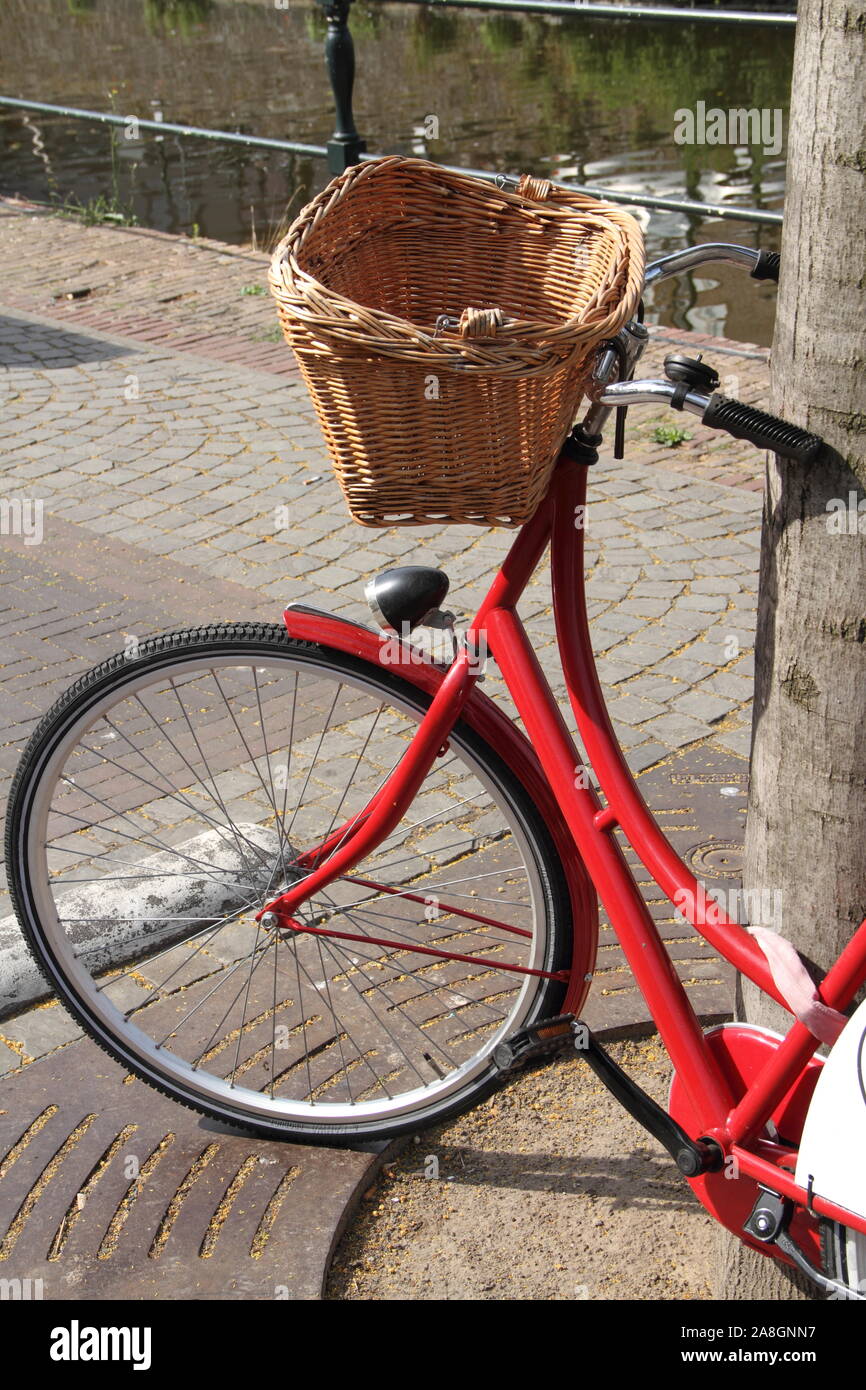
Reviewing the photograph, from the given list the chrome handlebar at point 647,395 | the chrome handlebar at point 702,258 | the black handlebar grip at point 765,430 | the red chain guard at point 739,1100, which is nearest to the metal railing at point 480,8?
the chrome handlebar at point 702,258

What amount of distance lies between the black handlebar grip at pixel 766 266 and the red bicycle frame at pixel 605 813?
41 cm

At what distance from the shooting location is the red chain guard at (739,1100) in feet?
6.70

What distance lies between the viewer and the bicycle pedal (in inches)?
91.0

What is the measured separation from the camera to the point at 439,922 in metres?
3.32

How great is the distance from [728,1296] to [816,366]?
1.43 metres

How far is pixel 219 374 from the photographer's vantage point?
7246 millimetres

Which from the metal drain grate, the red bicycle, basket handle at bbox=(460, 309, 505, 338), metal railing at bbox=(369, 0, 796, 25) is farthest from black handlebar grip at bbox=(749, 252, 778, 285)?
metal railing at bbox=(369, 0, 796, 25)

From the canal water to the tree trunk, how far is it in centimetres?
524

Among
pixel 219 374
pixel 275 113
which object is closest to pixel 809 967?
pixel 219 374

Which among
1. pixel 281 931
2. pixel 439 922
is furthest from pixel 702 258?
pixel 439 922

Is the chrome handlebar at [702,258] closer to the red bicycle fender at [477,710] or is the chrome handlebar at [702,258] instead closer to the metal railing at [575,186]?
the red bicycle fender at [477,710]

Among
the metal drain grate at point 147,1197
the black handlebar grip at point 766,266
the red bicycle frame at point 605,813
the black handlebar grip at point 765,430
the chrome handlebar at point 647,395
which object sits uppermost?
the black handlebar grip at point 766,266

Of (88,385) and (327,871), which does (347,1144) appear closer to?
(327,871)

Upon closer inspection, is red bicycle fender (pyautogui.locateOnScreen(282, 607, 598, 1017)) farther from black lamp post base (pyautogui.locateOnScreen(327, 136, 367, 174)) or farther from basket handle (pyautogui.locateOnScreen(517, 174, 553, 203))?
black lamp post base (pyautogui.locateOnScreen(327, 136, 367, 174))
